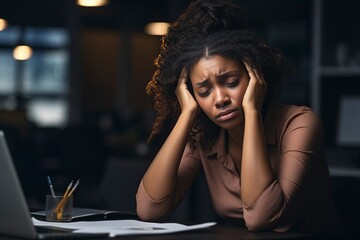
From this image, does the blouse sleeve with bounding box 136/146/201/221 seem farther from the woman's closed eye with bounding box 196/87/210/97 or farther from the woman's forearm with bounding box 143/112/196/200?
the woman's closed eye with bounding box 196/87/210/97

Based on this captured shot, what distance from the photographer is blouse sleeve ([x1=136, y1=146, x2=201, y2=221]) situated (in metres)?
2.58

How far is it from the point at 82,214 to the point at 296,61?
4.54 metres

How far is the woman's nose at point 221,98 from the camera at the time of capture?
8.05 ft

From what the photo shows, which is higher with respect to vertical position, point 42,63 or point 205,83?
point 42,63

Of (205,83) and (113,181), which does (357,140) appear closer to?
(113,181)

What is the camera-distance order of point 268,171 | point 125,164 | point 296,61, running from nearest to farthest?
point 268,171, point 125,164, point 296,61

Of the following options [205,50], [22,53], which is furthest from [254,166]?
[22,53]

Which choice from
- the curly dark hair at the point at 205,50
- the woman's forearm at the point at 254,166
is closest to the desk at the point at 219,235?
the woman's forearm at the point at 254,166

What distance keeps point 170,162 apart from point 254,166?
1.02ft

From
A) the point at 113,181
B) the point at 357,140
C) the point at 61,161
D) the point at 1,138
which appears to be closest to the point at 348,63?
the point at 357,140

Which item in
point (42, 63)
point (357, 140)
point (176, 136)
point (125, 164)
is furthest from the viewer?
point (42, 63)

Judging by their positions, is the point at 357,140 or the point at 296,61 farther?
the point at 296,61

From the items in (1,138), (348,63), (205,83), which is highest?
(348,63)

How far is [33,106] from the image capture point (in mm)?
13727
